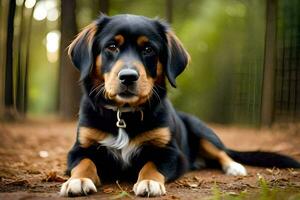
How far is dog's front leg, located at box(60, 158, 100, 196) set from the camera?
3.70 m

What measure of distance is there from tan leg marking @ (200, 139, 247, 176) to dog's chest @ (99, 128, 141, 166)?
1350 millimetres

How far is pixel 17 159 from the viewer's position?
19.6 ft

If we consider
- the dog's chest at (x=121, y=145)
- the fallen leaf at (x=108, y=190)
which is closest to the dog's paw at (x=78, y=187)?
the fallen leaf at (x=108, y=190)

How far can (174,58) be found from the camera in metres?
4.85

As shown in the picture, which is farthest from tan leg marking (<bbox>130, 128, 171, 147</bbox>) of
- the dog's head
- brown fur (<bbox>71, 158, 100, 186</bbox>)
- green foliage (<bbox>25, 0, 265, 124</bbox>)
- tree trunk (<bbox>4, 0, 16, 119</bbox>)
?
green foliage (<bbox>25, 0, 265, 124</bbox>)

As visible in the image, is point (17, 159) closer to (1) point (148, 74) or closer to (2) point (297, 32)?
(1) point (148, 74)

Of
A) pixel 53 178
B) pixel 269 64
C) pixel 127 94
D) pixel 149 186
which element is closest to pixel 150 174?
pixel 149 186

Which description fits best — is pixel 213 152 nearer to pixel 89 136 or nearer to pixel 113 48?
pixel 89 136

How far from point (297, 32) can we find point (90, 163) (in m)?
7.01

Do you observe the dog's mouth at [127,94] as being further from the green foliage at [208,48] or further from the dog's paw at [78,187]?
the green foliage at [208,48]

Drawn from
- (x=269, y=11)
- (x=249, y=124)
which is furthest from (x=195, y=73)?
(x=269, y=11)

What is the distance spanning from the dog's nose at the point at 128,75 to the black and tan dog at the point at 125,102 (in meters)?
0.05

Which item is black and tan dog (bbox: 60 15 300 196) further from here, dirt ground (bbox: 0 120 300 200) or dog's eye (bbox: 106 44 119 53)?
dirt ground (bbox: 0 120 300 200)

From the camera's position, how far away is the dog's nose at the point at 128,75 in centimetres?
401
